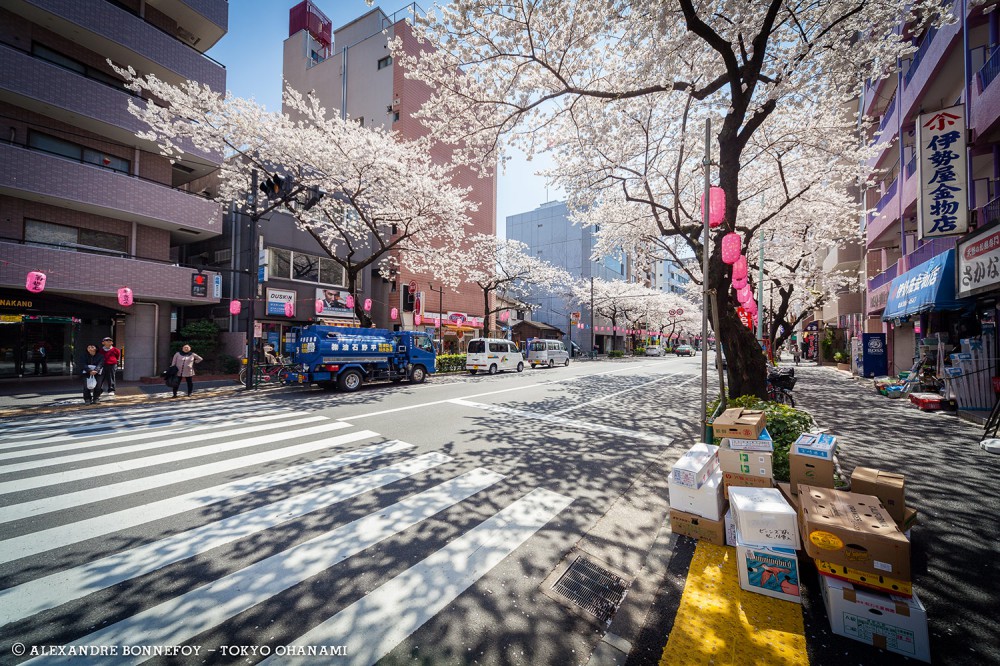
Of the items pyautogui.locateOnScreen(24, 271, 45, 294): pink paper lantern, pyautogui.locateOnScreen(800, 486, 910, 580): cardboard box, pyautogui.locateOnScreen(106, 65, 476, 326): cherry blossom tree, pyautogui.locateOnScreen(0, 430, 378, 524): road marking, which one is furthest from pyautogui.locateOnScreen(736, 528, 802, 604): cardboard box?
pyautogui.locateOnScreen(24, 271, 45, 294): pink paper lantern

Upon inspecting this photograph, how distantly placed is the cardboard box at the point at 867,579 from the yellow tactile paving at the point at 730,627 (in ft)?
1.18

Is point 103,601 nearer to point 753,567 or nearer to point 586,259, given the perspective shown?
point 753,567

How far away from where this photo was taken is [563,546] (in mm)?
3346

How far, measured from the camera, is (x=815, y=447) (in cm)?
344

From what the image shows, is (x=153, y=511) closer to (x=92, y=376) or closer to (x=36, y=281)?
(x=92, y=376)

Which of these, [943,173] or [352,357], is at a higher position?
[943,173]

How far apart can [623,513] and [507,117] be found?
27.3 ft

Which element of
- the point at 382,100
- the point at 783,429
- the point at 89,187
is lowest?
the point at 783,429

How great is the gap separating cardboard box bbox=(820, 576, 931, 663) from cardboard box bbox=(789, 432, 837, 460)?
131cm

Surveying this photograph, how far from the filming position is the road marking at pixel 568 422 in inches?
276

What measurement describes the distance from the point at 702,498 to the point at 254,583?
3.80 m

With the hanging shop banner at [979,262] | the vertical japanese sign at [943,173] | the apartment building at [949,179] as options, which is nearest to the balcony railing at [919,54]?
the apartment building at [949,179]

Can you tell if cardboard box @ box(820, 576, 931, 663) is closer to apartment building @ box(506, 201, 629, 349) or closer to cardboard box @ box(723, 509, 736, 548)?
cardboard box @ box(723, 509, 736, 548)

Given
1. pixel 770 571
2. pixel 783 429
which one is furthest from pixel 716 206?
pixel 770 571
